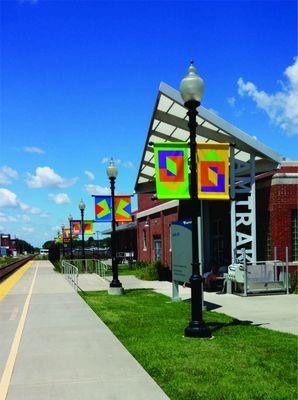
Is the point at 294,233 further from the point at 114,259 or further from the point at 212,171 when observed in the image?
the point at 114,259

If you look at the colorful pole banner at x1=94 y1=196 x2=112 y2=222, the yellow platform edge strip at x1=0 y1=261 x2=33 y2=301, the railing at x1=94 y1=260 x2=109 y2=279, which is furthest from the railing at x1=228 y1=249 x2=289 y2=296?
the railing at x1=94 y1=260 x2=109 y2=279

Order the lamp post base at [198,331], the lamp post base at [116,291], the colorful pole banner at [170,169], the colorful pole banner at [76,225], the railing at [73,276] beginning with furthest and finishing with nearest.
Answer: the colorful pole banner at [76,225]
the railing at [73,276]
the lamp post base at [116,291]
the colorful pole banner at [170,169]
the lamp post base at [198,331]

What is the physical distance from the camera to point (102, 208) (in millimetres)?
25484

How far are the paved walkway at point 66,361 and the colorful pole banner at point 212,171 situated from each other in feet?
15.3

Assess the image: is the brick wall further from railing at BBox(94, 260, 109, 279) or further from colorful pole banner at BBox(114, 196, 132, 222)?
colorful pole banner at BBox(114, 196, 132, 222)

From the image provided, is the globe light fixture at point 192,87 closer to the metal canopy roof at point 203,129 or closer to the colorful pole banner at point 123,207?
the metal canopy roof at point 203,129

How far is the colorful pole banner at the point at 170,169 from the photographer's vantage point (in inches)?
544

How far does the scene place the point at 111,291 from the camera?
719 inches

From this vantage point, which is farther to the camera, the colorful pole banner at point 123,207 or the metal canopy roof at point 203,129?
the colorful pole banner at point 123,207

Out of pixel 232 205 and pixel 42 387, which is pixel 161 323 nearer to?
pixel 42 387

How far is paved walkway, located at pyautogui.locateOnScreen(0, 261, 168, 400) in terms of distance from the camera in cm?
620

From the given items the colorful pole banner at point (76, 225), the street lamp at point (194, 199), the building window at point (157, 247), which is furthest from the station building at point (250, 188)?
the colorful pole banner at point (76, 225)

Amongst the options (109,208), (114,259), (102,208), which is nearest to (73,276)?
(102,208)

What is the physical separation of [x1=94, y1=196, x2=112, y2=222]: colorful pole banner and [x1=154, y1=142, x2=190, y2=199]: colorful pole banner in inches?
460
